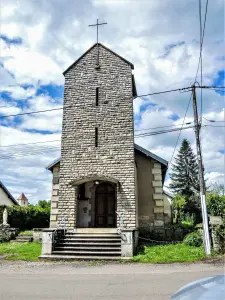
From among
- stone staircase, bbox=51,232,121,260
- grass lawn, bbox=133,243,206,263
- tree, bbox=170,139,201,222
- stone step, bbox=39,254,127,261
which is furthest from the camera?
tree, bbox=170,139,201,222

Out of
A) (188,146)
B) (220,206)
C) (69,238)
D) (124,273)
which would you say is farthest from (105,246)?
(188,146)

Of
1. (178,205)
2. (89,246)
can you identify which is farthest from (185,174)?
(89,246)

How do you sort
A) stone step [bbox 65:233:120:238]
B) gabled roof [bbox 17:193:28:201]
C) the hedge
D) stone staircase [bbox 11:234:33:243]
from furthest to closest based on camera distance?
gabled roof [bbox 17:193:28:201] → the hedge → stone staircase [bbox 11:234:33:243] → stone step [bbox 65:233:120:238]

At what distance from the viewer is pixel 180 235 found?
1330 cm

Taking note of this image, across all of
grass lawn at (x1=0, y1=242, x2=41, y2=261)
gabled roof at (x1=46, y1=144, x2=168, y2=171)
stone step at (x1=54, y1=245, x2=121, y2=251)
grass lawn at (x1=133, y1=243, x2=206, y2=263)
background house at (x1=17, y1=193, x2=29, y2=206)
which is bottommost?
grass lawn at (x1=0, y1=242, x2=41, y2=261)

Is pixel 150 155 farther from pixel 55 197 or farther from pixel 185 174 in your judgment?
pixel 185 174

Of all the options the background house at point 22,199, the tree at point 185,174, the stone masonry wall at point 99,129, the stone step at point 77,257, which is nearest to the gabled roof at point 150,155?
the stone masonry wall at point 99,129

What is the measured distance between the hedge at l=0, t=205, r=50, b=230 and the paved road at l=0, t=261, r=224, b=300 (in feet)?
31.4

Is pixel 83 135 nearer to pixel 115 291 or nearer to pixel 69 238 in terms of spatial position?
pixel 69 238

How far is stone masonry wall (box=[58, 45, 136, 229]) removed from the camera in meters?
13.1

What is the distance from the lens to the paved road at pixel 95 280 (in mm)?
5828

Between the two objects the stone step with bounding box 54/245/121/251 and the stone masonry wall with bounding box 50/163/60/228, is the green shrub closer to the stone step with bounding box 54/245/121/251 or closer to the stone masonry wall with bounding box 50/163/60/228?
the stone step with bounding box 54/245/121/251

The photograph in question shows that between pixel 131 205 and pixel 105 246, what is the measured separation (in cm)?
259

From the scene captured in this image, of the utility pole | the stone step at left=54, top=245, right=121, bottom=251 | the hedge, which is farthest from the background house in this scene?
the utility pole
